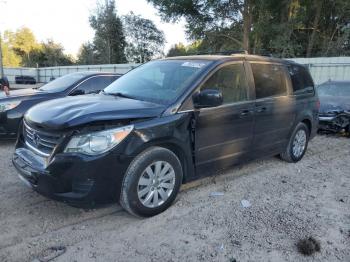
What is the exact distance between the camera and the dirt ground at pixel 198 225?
3066 millimetres

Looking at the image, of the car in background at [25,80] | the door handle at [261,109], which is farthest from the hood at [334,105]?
the car in background at [25,80]

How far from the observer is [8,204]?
3920 mm

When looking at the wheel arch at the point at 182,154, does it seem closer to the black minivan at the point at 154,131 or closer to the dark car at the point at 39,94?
the black minivan at the point at 154,131

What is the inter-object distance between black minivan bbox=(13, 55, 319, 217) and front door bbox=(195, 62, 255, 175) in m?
0.01

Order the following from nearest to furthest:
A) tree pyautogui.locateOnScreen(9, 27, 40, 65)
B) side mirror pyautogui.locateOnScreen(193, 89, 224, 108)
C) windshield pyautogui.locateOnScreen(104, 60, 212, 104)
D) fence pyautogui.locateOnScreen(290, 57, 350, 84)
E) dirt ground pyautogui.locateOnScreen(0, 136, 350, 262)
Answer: dirt ground pyautogui.locateOnScreen(0, 136, 350, 262) → side mirror pyautogui.locateOnScreen(193, 89, 224, 108) → windshield pyautogui.locateOnScreen(104, 60, 212, 104) → fence pyautogui.locateOnScreen(290, 57, 350, 84) → tree pyautogui.locateOnScreen(9, 27, 40, 65)

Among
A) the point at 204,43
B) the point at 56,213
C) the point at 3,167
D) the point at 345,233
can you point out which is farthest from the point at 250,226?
the point at 204,43

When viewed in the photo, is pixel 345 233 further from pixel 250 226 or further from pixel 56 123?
pixel 56 123

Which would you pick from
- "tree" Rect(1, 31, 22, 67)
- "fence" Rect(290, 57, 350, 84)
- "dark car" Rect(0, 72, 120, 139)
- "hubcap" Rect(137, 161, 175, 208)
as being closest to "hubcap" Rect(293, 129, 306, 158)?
"hubcap" Rect(137, 161, 175, 208)

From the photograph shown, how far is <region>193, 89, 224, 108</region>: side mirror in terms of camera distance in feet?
12.6

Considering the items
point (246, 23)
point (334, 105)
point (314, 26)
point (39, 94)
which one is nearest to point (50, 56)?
point (246, 23)

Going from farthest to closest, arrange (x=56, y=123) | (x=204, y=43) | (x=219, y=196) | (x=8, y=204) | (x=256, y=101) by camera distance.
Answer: (x=204, y=43)
(x=256, y=101)
(x=219, y=196)
(x=8, y=204)
(x=56, y=123)

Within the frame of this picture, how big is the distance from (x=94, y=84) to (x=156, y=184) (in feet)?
14.9

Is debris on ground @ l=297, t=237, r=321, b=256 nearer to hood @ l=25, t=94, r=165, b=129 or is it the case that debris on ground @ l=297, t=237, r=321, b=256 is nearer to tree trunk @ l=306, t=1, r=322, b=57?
hood @ l=25, t=94, r=165, b=129

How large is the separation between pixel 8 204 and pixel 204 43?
2562cm
